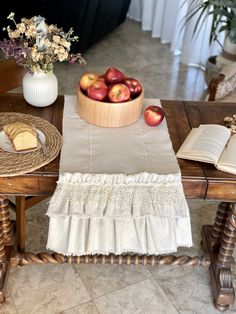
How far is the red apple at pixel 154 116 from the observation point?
5.39ft

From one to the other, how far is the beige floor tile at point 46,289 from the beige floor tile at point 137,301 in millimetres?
81

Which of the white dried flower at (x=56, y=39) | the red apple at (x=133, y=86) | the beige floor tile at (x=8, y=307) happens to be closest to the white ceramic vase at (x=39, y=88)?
the white dried flower at (x=56, y=39)

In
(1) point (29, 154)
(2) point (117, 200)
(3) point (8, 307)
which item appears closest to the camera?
Answer: (2) point (117, 200)

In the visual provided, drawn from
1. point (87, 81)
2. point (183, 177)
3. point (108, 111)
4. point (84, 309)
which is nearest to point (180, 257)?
point (84, 309)

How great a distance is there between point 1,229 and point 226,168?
839 mm

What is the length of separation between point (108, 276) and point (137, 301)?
162mm

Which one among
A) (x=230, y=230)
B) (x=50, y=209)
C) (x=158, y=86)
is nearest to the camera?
(x=50, y=209)

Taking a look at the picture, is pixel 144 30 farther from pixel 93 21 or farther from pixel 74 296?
pixel 74 296

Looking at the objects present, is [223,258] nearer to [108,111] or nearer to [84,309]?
[84,309]

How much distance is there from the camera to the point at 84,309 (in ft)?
5.81

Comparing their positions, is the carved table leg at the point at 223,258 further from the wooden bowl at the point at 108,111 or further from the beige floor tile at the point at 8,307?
the beige floor tile at the point at 8,307

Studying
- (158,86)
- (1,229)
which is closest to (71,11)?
(158,86)

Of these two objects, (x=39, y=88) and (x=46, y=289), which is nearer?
(x=39, y=88)

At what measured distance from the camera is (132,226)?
1428mm
